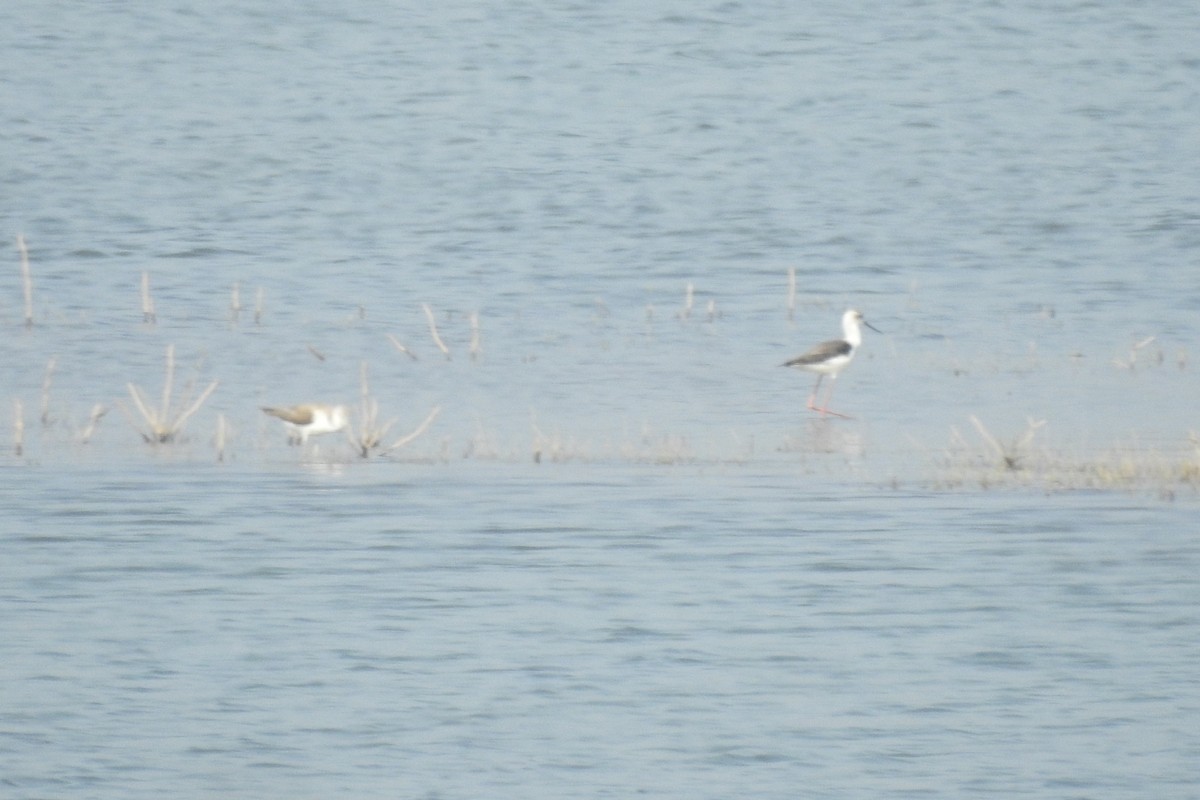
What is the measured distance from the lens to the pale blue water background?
9.40 meters

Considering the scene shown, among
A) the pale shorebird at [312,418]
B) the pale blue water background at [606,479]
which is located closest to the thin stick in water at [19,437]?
the pale blue water background at [606,479]

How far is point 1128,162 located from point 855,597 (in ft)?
101

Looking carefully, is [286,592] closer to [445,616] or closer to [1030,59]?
[445,616]

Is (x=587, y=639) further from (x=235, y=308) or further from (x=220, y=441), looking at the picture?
(x=235, y=308)

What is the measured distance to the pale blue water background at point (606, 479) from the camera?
940 centimetres

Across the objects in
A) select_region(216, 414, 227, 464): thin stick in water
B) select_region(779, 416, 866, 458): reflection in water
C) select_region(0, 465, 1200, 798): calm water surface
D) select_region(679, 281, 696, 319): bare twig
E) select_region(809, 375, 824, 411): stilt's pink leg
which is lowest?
select_region(0, 465, 1200, 798): calm water surface

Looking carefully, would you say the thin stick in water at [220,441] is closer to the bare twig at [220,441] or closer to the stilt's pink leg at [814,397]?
the bare twig at [220,441]

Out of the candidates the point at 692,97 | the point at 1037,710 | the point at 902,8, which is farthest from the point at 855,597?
the point at 902,8

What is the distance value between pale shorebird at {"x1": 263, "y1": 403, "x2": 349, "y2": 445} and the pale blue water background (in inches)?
9.4

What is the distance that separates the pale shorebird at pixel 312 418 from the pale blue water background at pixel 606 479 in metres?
0.24

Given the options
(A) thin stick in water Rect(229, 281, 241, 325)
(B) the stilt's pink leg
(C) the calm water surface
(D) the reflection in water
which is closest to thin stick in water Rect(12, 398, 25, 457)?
(C) the calm water surface

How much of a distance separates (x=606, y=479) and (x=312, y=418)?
223 cm

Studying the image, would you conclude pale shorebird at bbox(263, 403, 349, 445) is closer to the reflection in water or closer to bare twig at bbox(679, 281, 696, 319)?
the reflection in water

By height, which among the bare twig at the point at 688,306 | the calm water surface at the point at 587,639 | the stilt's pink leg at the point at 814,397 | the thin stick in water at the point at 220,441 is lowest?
the calm water surface at the point at 587,639
